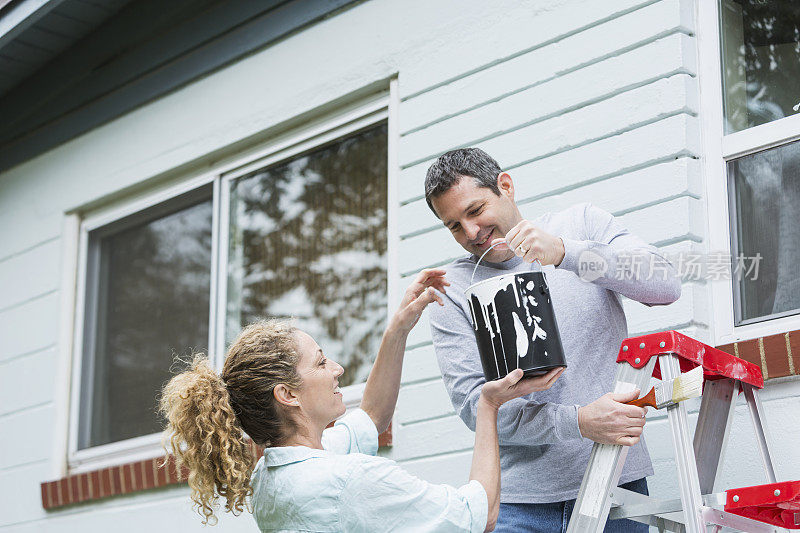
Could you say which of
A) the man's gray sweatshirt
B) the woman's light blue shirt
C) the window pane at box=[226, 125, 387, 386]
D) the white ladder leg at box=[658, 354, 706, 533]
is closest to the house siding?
the window pane at box=[226, 125, 387, 386]

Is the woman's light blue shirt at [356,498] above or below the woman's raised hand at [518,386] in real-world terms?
below

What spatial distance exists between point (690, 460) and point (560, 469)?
0.36m

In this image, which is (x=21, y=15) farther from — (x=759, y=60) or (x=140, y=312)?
(x=759, y=60)

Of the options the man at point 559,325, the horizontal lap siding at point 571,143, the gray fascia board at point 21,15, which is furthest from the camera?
the gray fascia board at point 21,15

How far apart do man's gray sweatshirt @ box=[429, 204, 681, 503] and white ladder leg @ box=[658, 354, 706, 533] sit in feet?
0.66

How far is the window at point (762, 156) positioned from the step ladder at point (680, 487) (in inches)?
24.7

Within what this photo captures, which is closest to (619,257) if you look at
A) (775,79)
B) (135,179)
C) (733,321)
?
(733,321)

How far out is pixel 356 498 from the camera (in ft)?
7.45

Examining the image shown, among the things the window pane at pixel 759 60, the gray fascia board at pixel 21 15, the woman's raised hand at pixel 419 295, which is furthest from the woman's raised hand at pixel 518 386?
the gray fascia board at pixel 21 15

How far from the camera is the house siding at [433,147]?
10.5ft

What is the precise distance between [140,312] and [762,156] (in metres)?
3.37

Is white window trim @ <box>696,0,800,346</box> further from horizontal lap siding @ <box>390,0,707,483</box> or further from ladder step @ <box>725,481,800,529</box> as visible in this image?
ladder step @ <box>725,481,800,529</box>

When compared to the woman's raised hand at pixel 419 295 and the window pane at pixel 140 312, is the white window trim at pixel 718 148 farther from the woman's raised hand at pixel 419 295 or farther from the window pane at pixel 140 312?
the window pane at pixel 140 312

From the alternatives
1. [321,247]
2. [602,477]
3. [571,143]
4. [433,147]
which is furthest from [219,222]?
[602,477]
